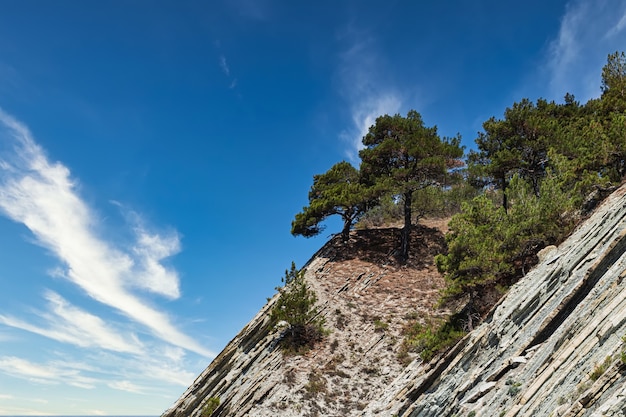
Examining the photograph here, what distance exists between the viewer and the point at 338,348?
23.7 metres

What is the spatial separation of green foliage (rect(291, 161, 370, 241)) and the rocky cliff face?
17.9 ft

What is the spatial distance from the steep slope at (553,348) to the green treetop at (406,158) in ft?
60.0

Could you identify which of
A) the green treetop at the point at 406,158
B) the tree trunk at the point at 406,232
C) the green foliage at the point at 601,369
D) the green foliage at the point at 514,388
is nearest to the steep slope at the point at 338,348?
the tree trunk at the point at 406,232

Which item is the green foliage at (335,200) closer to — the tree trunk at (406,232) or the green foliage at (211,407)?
the tree trunk at (406,232)

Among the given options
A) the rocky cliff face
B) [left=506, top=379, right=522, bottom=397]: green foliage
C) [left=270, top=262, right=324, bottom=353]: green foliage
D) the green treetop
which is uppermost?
the green treetop

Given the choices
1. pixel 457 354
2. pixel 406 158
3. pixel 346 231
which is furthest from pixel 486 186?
pixel 457 354

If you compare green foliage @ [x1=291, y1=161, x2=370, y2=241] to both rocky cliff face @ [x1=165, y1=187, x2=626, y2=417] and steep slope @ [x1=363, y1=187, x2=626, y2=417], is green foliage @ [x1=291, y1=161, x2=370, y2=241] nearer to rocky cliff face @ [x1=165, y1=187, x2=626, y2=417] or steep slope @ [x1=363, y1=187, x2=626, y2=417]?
rocky cliff face @ [x1=165, y1=187, x2=626, y2=417]

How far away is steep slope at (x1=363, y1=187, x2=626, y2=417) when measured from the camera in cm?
733

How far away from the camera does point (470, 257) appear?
17453 mm

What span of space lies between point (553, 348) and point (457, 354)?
5.83 m

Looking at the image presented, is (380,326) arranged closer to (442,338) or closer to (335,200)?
(442,338)

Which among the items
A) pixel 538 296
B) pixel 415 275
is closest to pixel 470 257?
pixel 538 296

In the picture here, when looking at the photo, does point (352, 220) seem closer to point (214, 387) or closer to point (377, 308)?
point (377, 308)

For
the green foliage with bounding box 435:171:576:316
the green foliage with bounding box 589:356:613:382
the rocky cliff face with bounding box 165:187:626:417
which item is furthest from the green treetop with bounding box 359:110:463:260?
the green foliage with bounding box 589:356:613:382
